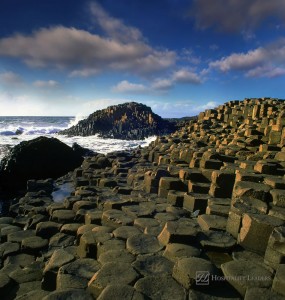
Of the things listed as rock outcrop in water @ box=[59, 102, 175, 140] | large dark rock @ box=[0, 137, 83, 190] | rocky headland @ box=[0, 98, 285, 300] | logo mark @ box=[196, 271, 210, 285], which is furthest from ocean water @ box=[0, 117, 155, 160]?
logo mark @ box=[196, 271, 210, 285]

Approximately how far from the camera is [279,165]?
645 cm

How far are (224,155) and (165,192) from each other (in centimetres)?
233

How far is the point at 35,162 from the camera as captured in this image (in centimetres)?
1246

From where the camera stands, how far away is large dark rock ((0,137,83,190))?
11836mm

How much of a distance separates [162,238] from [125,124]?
30.4m

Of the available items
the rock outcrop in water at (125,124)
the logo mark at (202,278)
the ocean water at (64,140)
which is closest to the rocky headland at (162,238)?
the logo mark at (202,278)

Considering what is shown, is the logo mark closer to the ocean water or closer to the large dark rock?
the large dark rock

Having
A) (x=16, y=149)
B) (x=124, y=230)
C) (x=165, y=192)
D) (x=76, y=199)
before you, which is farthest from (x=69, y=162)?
(x=124, y=230)

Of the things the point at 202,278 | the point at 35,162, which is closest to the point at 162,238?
the point at 202,278

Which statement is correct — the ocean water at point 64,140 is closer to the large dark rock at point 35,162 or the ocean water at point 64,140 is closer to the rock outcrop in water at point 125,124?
the rock outcrop in water at point 125,124

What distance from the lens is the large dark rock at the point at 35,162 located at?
38.8 ft

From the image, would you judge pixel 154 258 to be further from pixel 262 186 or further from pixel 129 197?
pixel 129 197

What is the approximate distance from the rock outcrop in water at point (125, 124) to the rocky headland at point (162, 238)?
22539 mm

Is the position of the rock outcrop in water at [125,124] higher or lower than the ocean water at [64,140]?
higher
